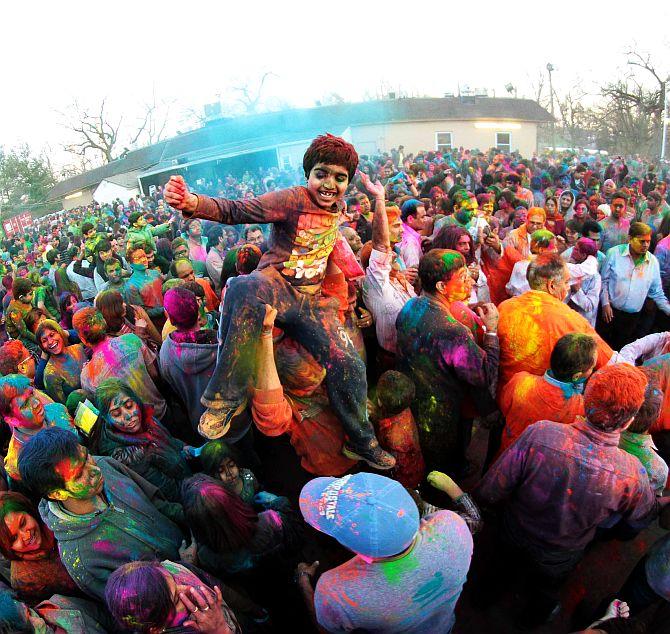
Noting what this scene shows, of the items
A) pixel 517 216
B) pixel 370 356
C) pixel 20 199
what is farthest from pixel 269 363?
pixel 20 199

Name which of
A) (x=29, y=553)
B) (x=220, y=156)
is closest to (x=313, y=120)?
(x=220, y=156)

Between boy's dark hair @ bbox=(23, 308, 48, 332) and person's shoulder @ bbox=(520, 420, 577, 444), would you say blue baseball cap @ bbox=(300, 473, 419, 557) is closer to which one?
person's shoulder @ bbox=(520, 420, 577, 444)

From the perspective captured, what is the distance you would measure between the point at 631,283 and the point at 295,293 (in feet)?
14.0

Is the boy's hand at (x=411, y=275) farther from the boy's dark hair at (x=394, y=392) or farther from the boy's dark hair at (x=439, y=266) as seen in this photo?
the boy's dark hair at (x=394, y=392)

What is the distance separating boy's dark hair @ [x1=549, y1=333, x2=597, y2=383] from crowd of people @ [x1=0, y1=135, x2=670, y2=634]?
11 millimetres

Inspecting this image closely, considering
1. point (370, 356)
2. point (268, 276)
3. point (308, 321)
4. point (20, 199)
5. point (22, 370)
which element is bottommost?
point (370, 356)

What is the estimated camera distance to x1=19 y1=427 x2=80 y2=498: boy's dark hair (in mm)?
1826

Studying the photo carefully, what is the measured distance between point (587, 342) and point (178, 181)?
2.19 metres

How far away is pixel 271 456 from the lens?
3.72 m

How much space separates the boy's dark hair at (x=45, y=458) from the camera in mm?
1826

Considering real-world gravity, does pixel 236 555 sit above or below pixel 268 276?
below

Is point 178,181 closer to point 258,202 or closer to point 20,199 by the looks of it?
point 258,202

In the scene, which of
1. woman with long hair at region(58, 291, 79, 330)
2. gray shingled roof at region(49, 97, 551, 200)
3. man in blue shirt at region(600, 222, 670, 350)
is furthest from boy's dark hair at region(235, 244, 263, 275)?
gray shingled roof at region(49, 97, 551, 200)

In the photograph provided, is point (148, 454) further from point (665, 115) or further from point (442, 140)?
point (442, 140)
